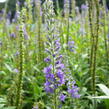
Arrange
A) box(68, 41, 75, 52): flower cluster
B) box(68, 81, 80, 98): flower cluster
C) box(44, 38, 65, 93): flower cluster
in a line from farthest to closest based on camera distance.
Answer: box(68, 41, 75, 52): flower cluster
box(68, 81, 80, 98): flower cluster
box(44, 38, 65, 93): flower cluster

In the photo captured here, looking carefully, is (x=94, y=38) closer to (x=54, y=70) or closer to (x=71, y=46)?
(x=54, y=70)

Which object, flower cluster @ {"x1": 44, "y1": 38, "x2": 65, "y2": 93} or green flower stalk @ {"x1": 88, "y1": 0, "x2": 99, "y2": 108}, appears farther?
green flower stalk @ {"x1": 88, "y1": 0, "x2": 99, "y2": 108}

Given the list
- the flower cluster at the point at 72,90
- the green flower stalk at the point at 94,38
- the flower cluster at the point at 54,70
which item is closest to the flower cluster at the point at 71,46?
the green flower stalk at the point at 94,38

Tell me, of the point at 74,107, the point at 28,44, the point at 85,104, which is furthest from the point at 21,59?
the point at 28,44

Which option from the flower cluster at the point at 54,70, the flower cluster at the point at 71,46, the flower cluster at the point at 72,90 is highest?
the flower cluster at the point at 71,46

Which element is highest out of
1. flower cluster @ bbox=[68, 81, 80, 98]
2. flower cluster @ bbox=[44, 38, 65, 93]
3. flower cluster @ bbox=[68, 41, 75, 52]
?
flower cluster @ bbox=[68, 41, 75, 52]

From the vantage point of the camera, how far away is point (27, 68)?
435cm

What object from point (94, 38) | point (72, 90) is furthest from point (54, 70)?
point (94, 38)

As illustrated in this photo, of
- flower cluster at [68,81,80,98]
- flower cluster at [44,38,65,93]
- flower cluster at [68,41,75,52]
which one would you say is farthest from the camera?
flower cluster at [68,41,75,52]

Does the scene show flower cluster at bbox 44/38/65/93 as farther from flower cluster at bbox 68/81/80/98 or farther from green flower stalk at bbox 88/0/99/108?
green flower stalk at bbox 88/0/99/108

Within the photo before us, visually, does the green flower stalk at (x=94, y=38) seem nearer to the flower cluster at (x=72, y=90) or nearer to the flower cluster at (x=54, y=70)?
the flower cluster at (x=72, y=90)

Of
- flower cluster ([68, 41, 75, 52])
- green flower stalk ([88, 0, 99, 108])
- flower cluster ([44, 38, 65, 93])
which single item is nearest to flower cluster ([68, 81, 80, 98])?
green flower stalk ([88, 0, 99, 108])

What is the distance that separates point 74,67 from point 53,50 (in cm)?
165

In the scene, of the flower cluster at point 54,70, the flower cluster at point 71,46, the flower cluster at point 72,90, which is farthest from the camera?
the flower cluster at point 71,46
